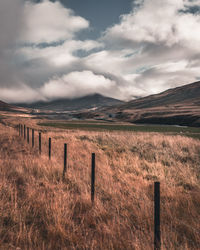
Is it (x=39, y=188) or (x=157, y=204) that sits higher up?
(x=157, y=204)

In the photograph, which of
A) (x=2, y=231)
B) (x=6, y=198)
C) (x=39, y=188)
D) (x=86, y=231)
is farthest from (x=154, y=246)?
(x=39, y=188)

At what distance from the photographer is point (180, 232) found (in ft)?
14.9

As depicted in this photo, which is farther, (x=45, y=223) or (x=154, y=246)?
(x=45, y=223)

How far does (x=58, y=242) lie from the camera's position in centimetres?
413

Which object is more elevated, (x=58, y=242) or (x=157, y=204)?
(x=157, y=204)

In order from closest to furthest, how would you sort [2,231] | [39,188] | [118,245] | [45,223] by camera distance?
[118,245] → [2,231] → [45,223] → [39,188]

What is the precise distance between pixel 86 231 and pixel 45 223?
38.3 inches

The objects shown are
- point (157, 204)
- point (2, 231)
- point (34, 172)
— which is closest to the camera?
point (157, 204)

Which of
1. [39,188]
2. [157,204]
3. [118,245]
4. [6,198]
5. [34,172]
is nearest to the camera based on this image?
[157,204]

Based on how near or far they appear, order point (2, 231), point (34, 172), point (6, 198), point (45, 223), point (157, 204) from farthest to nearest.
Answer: point (34, 172) < point (6, 198) < point (45, 223) < point (2, 231) < point (157, 204)

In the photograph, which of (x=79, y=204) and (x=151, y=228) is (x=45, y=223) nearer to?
(x=79, y=204)

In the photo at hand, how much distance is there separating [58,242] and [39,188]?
9.90 ft

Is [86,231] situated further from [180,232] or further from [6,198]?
[6,198]

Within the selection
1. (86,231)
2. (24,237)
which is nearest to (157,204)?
(86,231)
